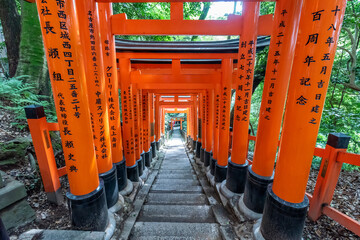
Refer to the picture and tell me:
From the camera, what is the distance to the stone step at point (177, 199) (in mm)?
4109

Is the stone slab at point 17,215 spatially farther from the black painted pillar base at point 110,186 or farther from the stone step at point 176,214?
the stone step at point 176,214

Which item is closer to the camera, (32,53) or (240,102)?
(240,102)

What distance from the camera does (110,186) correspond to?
3016 millimetres

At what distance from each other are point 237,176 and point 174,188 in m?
2.47

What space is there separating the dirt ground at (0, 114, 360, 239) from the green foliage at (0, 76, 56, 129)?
37cm

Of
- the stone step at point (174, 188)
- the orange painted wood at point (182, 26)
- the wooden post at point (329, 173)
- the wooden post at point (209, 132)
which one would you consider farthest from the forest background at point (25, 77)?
the stone step at point (174, 188)

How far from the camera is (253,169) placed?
288 centimetres

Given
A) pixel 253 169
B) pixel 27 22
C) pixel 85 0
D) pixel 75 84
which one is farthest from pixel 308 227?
pixel 27 22

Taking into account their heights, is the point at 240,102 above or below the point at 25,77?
below

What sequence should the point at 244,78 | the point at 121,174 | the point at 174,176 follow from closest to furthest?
1. the point at 244,78
2. the point at 121,174
3. the point at 174,176

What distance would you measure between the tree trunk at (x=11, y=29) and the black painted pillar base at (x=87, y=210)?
17.8ft

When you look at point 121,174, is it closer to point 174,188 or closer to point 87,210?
point 87,210

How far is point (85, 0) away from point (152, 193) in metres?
4.87

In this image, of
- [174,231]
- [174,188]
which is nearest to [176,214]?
[174,231]
